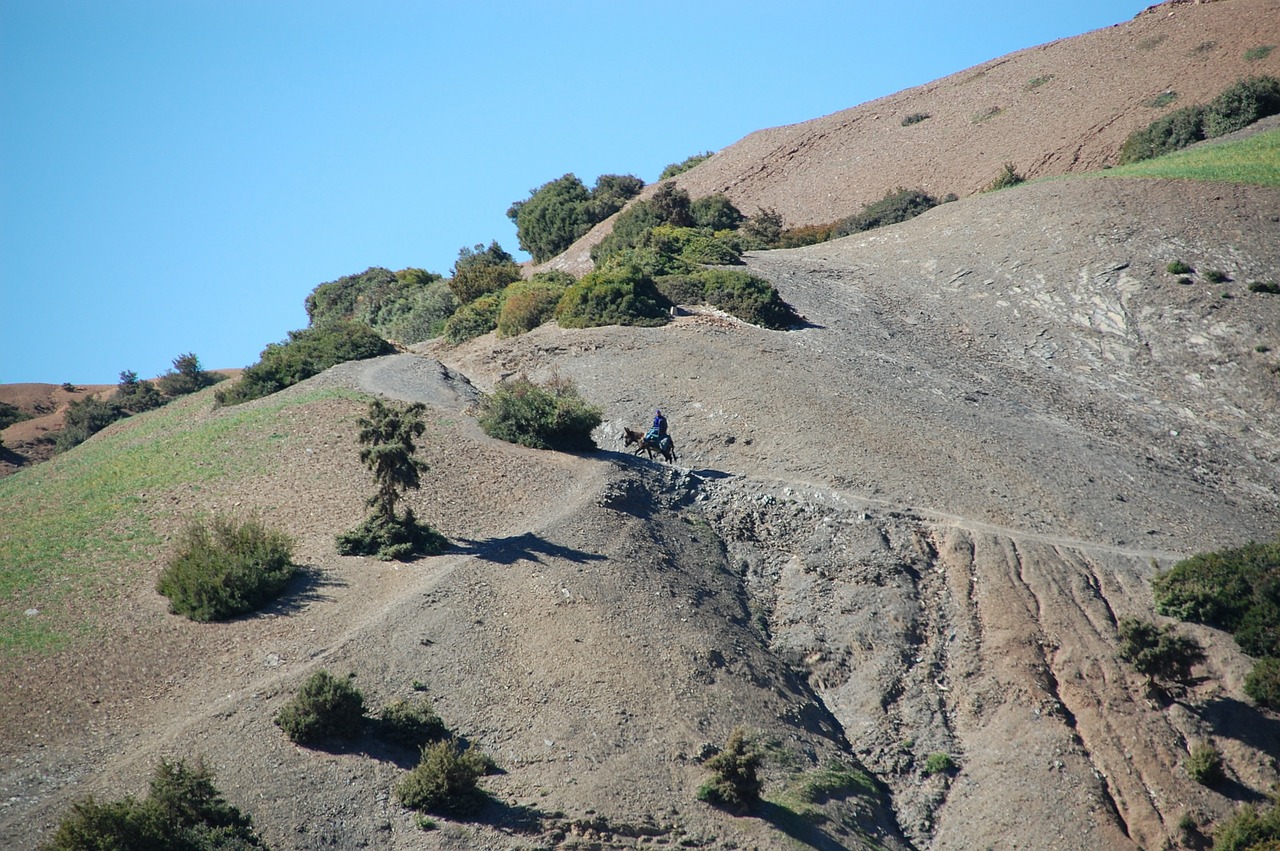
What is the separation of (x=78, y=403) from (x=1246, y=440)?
49619 mm

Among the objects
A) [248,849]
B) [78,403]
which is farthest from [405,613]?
[78,403]

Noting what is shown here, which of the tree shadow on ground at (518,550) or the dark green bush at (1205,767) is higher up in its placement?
the tree shadow on ground at (518,550)

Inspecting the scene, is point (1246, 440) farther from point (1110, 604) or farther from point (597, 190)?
point (597, 190)

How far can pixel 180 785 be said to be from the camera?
12.9 meters

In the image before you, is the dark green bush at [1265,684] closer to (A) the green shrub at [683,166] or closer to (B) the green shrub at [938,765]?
(B) the green shrub at [938,765]

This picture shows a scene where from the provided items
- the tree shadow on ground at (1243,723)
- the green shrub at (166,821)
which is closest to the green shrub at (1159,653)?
the tree shadow on ground at (1243,723)

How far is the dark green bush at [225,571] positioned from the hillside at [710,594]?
43cm

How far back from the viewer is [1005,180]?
5606 cm

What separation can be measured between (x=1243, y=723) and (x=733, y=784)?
34.5 ft

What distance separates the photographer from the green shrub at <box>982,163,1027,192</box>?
5581cm

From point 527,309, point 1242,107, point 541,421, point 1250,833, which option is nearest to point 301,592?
point 541,421

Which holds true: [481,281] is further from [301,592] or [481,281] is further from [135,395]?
[301,592]

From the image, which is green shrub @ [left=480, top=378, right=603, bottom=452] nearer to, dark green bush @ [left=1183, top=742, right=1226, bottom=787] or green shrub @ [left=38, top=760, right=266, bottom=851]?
green shrub @ [left=38, top=760, right=266, bottom=851]

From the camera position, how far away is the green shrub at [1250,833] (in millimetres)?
16406
